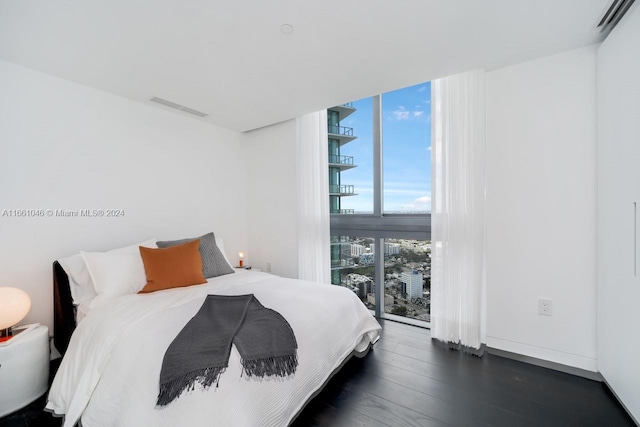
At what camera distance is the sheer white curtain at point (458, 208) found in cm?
235

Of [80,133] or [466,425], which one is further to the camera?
[80,133]

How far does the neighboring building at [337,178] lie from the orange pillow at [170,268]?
1618mm

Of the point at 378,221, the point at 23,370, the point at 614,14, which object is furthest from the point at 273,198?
the point at 614,14

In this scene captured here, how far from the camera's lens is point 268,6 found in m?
1.59

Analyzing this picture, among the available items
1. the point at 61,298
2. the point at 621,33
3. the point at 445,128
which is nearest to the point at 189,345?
the point at 61,298

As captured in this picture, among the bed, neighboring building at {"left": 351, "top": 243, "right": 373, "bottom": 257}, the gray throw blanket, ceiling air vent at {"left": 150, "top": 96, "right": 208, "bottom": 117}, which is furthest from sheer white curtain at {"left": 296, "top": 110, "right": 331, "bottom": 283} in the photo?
the gray throw blanket

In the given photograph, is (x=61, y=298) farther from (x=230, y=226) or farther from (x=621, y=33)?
(x=621, y=33)

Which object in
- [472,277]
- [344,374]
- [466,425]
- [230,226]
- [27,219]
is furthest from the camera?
[230,226]

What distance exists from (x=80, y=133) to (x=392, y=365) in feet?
11.2

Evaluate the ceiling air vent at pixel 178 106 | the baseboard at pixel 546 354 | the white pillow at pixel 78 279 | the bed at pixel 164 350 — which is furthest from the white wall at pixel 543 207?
the white pillow at pixel 78 279

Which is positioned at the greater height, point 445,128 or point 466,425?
point 445,128

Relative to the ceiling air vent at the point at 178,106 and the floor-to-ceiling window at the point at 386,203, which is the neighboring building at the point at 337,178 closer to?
the floor-to-ceiling window at the point at 386,203

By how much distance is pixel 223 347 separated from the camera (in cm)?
137

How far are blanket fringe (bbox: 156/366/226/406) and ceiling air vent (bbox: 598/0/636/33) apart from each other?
117 inches
